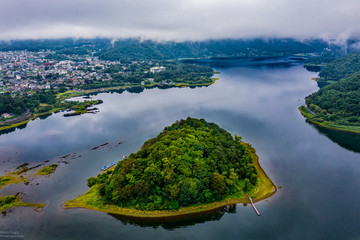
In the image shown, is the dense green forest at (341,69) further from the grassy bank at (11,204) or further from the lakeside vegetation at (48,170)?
the grassy bank at (11,204)

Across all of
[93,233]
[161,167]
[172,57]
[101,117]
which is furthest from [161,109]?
[172,57]

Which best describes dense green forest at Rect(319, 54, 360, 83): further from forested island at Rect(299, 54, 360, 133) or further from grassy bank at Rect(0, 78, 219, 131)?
grassy bank at Rect(0, 78, 219, 131)

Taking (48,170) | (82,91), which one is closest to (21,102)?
(82,91)

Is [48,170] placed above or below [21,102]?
below

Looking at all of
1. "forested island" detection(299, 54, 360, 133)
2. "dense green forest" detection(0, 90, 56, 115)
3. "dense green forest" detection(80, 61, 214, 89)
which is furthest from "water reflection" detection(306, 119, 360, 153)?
"dense green forest" detection(0, 90, 56, 115)

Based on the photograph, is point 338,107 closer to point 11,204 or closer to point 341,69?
point 341,69

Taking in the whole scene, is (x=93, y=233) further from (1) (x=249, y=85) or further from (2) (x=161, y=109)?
(1) (x=249, y=85)

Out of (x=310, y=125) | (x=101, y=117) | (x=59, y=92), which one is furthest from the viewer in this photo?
(x=59, y=92)
